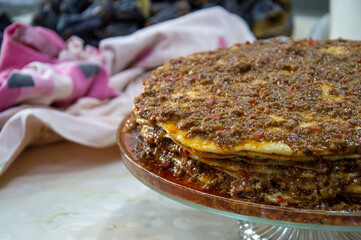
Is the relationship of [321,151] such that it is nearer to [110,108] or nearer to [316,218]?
[316,218]

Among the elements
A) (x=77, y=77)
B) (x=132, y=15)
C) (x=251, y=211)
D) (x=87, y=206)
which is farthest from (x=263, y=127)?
(x=132, y=15)

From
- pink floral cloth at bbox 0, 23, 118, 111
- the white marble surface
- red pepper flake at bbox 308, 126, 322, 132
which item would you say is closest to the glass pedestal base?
the white marble surface

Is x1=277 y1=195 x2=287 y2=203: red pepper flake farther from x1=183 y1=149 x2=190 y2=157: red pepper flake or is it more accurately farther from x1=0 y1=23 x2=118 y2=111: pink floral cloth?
x1=0 y1=23 x2=118 y2=111: pink floral cloth

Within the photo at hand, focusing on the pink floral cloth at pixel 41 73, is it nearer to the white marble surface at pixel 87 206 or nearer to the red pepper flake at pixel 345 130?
the white marble surface at pixel 87 206

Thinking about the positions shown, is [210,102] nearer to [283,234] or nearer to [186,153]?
[186,153]

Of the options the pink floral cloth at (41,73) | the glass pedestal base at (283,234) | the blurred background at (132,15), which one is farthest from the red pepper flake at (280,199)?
the blurred background at (132,15)

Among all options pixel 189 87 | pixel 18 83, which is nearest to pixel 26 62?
pixel 18 83
